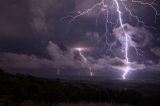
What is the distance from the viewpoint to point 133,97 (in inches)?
1597

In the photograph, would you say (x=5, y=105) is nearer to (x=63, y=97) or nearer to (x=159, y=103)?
(x=63, y=97)

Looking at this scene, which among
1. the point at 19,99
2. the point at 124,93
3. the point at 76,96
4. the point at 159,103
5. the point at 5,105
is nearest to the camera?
the point at 5,105

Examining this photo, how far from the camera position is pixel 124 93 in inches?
1699

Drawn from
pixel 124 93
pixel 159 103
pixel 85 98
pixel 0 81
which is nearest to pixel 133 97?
pixel 124 93

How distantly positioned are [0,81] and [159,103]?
22.3 metres

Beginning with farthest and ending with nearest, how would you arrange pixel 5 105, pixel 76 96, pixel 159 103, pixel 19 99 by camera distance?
pixel 76 96 < pixel 19 99 < pixel 159 103 < pixel 5 105

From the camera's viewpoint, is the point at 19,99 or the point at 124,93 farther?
the point at 124,93

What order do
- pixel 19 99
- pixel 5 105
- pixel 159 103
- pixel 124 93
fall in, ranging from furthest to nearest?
1. pixel 124 93
2. pixel 19 99
3. pixel 159 103
4. pixel 5 105

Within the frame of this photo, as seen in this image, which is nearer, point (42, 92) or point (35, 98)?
point (35, 98)

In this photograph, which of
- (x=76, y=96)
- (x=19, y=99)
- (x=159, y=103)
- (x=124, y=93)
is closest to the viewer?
(x=159, y=103)

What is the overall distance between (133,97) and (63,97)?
9407 millimetres

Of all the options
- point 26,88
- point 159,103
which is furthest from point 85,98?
point 159,103

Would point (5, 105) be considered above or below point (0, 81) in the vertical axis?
below

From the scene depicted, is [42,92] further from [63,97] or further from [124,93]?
[124,93]
